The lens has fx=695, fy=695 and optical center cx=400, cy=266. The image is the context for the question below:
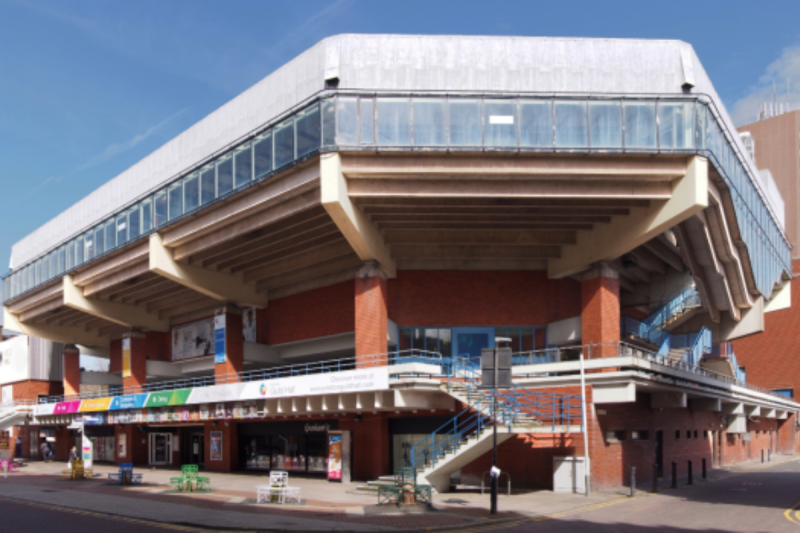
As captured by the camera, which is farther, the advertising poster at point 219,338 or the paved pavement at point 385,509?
the advertising poster at point 219,338

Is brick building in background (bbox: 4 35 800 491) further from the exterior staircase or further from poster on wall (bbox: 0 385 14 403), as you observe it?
poster on wall (bbox: 0 385 14 403)

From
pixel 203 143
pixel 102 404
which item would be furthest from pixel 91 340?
pixel 203 143

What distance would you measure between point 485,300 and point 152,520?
2022 cm

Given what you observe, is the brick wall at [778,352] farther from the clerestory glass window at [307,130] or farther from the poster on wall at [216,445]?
the clerestory glass window at [307,130]

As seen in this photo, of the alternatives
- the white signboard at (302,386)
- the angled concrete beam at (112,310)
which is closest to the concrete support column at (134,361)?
the angled concrete beam at (112,310)

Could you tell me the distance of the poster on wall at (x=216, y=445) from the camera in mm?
39406

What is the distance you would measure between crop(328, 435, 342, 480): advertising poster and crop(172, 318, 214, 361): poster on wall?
16332mm

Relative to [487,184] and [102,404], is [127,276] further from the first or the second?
[487,184]

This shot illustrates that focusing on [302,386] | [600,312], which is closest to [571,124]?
[600,312]

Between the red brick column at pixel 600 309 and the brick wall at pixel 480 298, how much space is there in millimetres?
2508

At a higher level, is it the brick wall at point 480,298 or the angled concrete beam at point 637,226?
the angled concrete beam at point 637,226

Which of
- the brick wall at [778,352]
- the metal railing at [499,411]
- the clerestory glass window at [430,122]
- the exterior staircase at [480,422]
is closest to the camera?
the exterior staircase at [480,422]

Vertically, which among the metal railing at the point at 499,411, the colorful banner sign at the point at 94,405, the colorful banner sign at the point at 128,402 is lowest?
the colorful banner sign at the point at 94,405

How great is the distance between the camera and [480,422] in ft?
77.2
